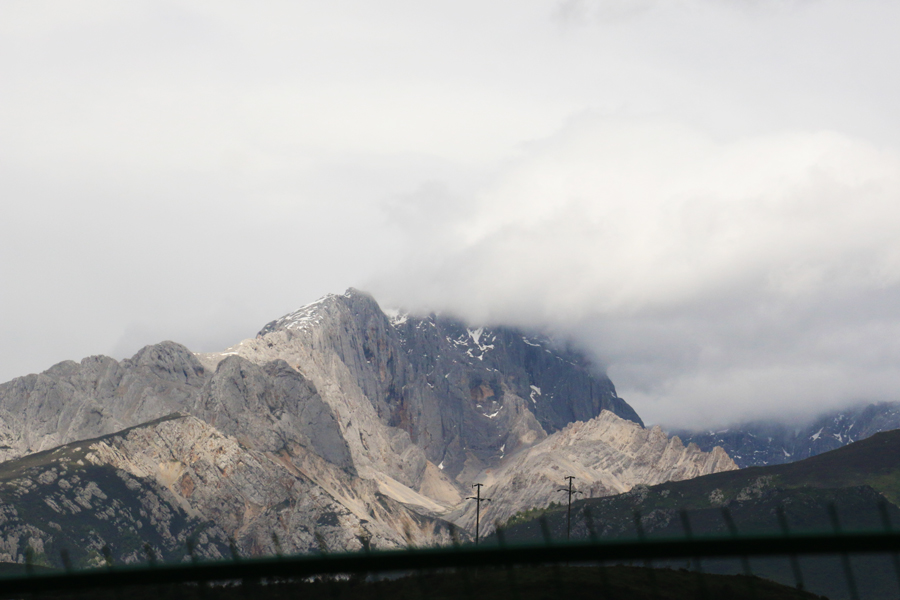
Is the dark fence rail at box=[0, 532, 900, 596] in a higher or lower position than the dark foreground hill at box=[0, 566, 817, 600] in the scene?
higher

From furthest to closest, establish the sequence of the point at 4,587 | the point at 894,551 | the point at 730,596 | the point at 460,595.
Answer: the point at 730,596
the point at 460,595
the point at 4,587
the point at 894,551

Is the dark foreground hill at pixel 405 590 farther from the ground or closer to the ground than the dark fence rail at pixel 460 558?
closer to the ground

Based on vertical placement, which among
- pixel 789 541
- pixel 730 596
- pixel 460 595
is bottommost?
pixel 730 596

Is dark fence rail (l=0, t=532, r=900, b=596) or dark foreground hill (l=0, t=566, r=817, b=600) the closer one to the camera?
dark fence rail (l=0, t=532, r=900, b=596)

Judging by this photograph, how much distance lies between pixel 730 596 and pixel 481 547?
8250 centimetres

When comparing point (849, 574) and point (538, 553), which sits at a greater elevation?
point (538, 553)

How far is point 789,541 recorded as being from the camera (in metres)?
20.0

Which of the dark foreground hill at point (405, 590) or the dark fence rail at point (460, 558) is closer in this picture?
the dark fence rail at point (460, 558)

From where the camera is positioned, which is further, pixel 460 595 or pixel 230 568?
pixel 460 595

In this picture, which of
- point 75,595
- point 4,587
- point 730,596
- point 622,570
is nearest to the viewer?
point 4,587

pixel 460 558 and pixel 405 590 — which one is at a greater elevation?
pixel 460 558

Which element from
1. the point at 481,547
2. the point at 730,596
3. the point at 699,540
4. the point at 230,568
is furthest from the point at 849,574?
the point at 730,596

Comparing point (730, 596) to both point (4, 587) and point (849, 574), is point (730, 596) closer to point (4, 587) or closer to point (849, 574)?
point (849, 574)

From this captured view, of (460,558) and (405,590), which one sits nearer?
(460,558)
